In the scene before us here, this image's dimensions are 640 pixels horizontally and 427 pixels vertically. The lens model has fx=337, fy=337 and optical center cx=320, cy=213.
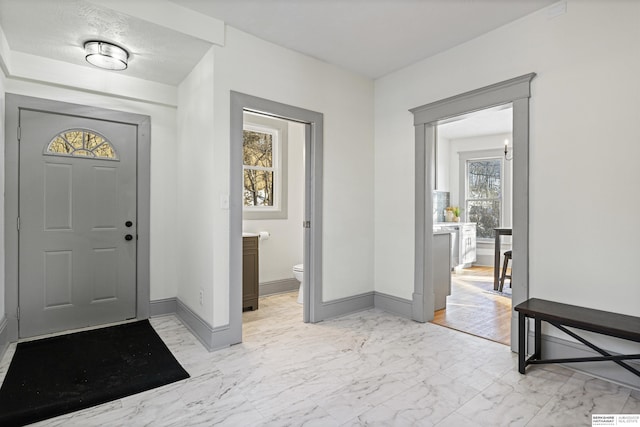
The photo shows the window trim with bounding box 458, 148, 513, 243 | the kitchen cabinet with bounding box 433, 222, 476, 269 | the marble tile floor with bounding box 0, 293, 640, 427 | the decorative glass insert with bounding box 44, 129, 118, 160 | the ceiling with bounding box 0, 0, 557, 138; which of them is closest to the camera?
the marble tile floor with bounding box 0, 293, 640, 427

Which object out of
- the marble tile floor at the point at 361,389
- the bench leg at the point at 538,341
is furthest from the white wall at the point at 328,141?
the bench leg at the point at 538,341

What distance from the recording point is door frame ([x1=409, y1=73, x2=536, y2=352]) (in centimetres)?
266

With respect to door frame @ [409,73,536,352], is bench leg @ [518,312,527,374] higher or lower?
lower

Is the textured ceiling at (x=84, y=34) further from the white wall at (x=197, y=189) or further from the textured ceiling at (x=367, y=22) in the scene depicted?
the textured ceiling at (x=367, y=22)

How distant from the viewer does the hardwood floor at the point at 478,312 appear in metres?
3.16

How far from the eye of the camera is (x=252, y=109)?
299cm

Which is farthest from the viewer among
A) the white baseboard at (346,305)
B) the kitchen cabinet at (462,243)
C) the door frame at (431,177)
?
the kitchen cabinet at (462,243)

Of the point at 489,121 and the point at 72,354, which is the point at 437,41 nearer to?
the point at 489,121

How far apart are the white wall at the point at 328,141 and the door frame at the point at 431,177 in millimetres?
631

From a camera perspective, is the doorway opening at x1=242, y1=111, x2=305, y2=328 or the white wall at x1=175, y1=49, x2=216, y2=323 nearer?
the white wall at x1=175, y1=49, x2=216, y2=323

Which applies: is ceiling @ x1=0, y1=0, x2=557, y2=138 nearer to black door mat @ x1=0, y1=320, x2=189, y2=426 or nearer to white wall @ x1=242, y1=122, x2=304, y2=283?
white wall @ x1=242, y1=122, x2=304, y2=283

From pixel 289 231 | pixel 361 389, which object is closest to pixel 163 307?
pixel 289 231

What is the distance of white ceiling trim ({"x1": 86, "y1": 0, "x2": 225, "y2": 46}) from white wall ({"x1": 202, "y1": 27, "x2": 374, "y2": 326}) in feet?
0.37

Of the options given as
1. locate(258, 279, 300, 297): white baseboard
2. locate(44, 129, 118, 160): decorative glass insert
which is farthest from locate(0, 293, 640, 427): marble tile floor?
locate(44, 129, 118, 160): decorative glass insert
